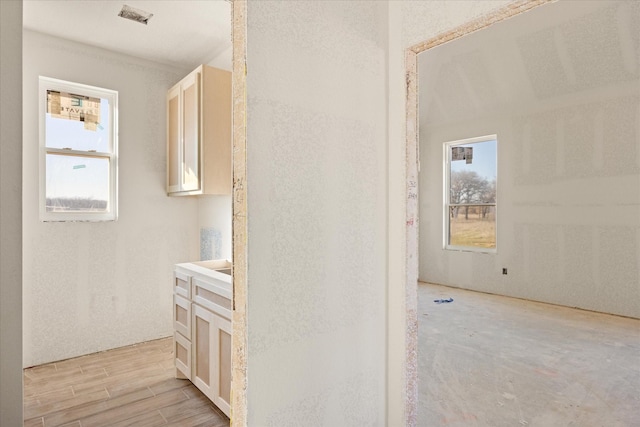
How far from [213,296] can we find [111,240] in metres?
1.74

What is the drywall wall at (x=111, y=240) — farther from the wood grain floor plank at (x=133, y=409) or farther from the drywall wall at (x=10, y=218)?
the drywall wall at (x=10, y=218)

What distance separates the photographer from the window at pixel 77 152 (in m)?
3.33

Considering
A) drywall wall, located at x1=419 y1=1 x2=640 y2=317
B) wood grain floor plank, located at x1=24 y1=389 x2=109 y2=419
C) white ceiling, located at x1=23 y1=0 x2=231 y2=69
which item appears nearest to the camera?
wood grain floor plank, located at x1=24 y1=389 x2=109 y2=419

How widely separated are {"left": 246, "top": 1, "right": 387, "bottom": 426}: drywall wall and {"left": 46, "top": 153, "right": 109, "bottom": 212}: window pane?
2.85 meters

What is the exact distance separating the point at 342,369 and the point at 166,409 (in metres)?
1.50

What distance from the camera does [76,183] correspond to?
3.50m

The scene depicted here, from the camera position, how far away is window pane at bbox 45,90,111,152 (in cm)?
335

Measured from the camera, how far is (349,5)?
1.82 metres

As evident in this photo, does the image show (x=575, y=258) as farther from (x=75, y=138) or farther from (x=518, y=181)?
(x=75, y=138)

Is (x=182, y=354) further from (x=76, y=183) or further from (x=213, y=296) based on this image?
(x=76, y=183)

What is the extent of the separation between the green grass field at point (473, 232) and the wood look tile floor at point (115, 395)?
4.90 m

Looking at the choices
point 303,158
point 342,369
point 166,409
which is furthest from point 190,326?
point 303,158

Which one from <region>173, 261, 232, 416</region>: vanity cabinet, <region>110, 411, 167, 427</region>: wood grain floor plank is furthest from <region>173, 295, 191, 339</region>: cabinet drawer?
<region>110, 411, 167, 427</region>: wood grain floor plank

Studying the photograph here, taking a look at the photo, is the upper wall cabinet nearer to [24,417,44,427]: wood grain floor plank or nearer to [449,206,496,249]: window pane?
[24,417,44,427]: wood grain floor plank
